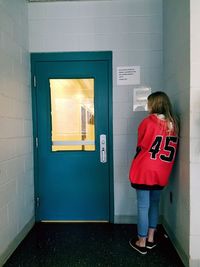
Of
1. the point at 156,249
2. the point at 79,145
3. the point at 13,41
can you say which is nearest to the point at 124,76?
the point at 79,145

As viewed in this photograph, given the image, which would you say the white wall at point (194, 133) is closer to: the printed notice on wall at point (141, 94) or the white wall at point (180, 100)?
the white wall at point (180, 100)

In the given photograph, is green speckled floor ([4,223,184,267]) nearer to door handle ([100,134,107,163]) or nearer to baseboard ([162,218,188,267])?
baseboard ([162,218,188,267])

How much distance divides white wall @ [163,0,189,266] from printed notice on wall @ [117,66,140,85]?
0.36 m

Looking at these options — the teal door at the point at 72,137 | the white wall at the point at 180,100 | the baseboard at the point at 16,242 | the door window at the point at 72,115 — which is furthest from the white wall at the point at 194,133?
the baseboard at the point at 16,242

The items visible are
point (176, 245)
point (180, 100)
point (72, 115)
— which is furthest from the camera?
point (72, 115)

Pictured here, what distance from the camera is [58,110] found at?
2.85 metres

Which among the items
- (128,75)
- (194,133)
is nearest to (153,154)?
(194,133)

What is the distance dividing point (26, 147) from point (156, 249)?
1752 mm

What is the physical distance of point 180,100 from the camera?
6.93 feet

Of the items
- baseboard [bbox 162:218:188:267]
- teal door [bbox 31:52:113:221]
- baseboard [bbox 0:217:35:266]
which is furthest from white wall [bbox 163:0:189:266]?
Result: baseboard [bbox 0:217:35:266]

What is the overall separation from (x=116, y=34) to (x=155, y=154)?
1.53m

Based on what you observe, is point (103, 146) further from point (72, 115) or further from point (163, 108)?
point (163, 108)

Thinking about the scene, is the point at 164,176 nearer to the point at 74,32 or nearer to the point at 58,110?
the point at 58,110

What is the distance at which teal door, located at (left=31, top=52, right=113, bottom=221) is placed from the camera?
280 centimetres
